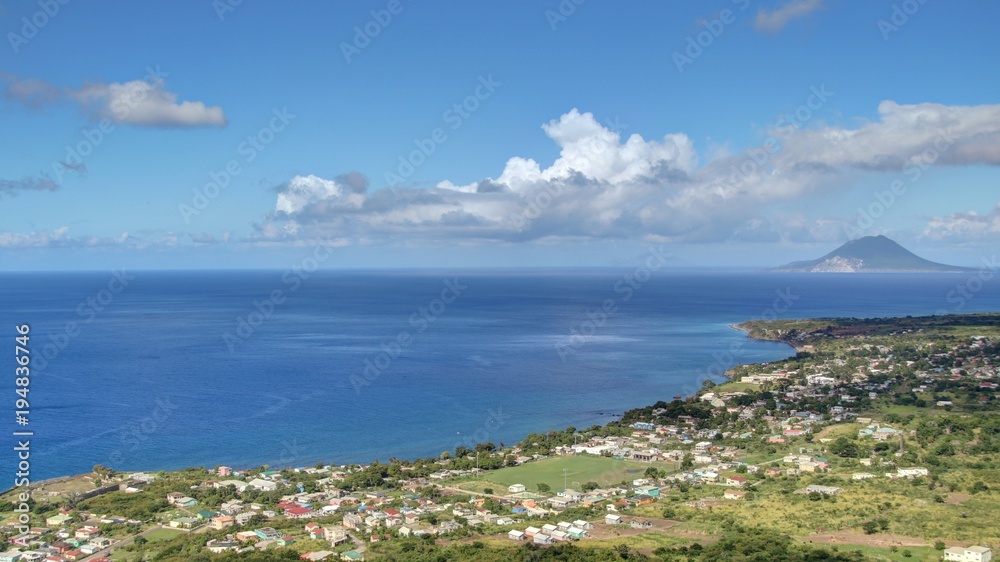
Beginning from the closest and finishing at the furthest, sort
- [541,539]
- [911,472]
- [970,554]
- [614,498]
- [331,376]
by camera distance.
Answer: [970,554]
[541,539]
[614,498]
[911,472]
[331,376]

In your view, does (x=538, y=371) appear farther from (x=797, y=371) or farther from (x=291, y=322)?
(x=291, y=322)

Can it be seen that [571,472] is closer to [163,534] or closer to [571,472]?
[571,472]

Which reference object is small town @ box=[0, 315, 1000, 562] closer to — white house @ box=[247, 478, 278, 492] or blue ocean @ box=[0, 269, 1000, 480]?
white house @ box=[247, 478, 278, 492]

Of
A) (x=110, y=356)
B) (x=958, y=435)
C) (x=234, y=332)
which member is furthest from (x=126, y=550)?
(x=234, y=332)

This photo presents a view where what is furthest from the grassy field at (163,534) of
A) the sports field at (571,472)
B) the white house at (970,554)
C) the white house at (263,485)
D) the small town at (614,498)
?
the white house at (970,554)

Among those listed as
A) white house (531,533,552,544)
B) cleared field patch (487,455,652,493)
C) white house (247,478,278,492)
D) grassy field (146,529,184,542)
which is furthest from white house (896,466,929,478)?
grassy field (146,529,184,542)

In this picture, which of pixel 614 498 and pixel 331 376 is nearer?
pixel 614 498

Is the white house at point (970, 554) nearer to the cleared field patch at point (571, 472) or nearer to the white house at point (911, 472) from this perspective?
the white house at point (911, 472)

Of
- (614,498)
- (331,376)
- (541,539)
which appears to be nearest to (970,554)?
(614,498)
